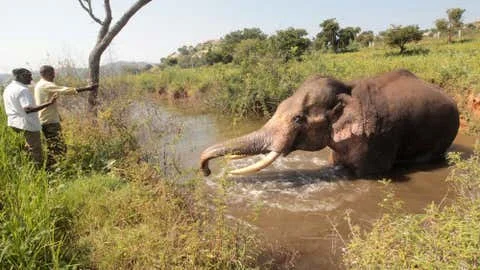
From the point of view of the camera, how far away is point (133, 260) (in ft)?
9.79

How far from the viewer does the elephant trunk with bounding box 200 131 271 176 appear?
507 cm

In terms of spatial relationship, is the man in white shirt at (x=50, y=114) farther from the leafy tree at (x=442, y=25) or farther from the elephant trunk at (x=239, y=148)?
the leafy tree at (x=442, y=25)

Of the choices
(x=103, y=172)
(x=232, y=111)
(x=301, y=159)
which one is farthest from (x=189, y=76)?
(x=103, y=172)

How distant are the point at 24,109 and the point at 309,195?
12.1 ft

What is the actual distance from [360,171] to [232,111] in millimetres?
5986

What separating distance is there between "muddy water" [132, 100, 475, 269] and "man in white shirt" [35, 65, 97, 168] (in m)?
1.09

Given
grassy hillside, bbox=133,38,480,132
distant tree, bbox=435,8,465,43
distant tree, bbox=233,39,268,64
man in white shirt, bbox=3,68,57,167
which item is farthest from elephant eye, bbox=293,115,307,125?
distant tree, bbox=435,8,465,43

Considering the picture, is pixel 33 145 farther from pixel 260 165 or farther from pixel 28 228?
pixel 260 165

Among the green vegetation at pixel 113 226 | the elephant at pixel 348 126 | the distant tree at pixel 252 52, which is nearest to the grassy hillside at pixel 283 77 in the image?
the distant tree at pixel 252 52

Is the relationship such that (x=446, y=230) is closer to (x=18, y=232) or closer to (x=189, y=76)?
(x=18, y=232)

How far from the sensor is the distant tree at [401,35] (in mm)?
23328

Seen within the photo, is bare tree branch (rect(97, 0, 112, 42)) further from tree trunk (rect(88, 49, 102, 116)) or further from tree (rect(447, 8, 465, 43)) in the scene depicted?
tree (rect(447, 8, 465, 43))

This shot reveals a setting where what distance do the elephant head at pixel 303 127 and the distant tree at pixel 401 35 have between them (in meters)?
20.0

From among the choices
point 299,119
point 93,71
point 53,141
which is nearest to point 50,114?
point 53,141
